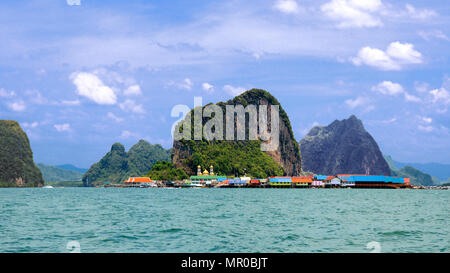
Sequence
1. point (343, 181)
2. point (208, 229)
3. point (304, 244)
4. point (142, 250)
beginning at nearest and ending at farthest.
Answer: point (142, 250) → point (304, 244) → point (208, 229) → point (343, 181)

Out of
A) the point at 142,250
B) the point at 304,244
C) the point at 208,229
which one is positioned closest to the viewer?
the point at 142,250

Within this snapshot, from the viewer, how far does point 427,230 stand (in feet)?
101

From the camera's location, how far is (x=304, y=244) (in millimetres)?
23422
